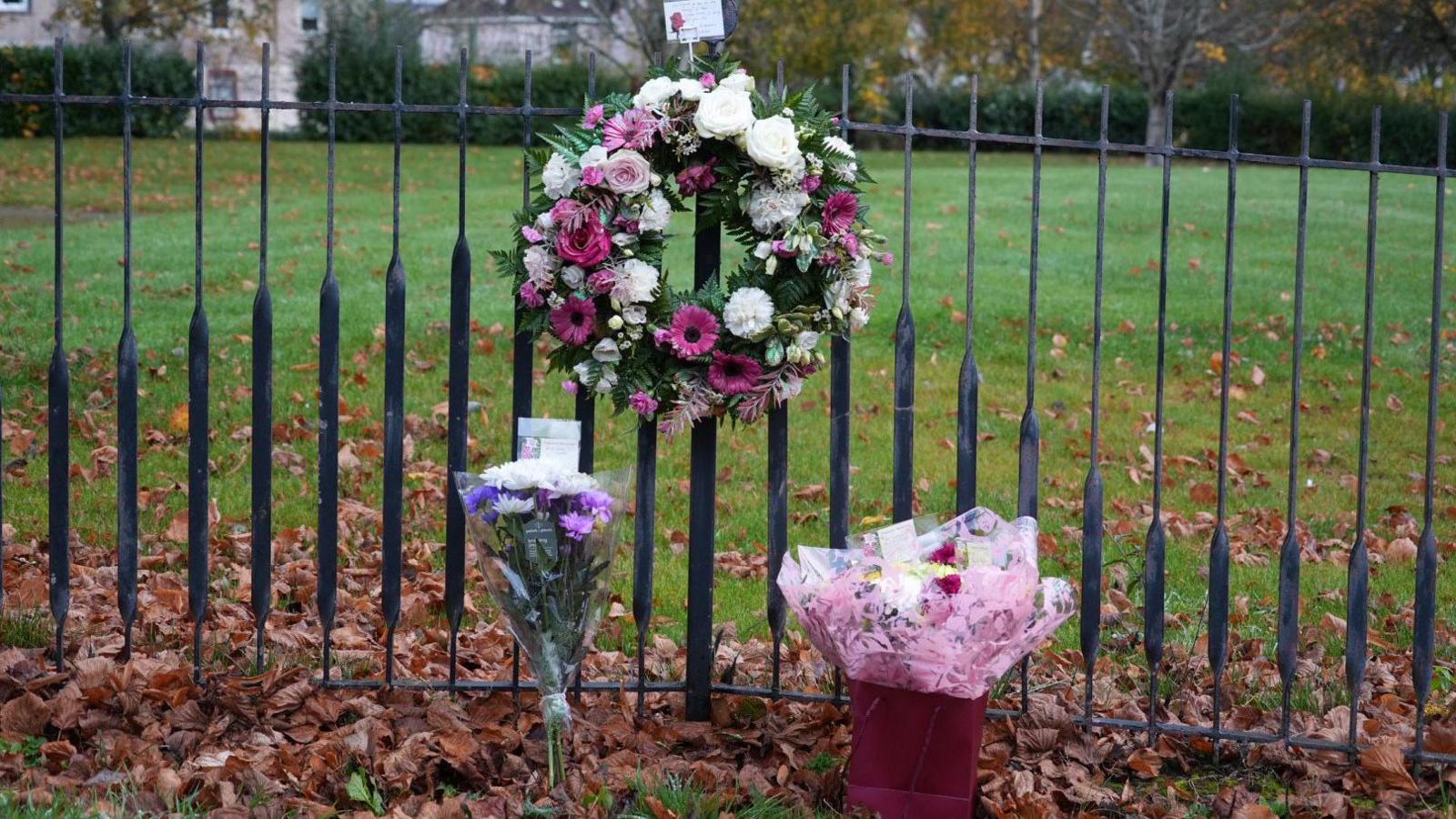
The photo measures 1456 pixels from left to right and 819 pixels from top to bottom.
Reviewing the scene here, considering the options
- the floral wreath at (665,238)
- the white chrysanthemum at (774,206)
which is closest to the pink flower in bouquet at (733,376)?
the floral wreath at (665,238)

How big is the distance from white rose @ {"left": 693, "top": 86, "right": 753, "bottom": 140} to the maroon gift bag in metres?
1.48

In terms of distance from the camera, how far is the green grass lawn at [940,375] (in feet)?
21.3

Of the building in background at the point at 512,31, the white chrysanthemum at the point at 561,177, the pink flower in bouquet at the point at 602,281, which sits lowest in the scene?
the pink flower in bouquet at the point at 602,281

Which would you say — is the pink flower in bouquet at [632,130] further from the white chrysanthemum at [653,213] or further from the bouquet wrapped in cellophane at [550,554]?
the bouquet wrapped in cellophane at [550,554]

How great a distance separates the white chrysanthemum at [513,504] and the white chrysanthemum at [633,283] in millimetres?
589

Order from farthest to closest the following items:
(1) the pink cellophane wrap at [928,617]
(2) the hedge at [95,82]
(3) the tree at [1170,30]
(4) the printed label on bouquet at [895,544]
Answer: (3) the tree at [1170,30] < (2) the hedge at [95,82] < (4) the printed label on bouquet at [895,544] < (1) the pink cellophane wrap at [928,617]

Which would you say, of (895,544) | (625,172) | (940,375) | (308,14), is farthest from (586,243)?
(308,14)

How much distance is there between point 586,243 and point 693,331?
1.23ft

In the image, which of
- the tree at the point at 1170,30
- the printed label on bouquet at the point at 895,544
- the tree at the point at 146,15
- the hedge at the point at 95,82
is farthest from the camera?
the tree at the point at 1170,30

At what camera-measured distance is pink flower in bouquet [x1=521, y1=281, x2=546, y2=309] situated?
4047 millimetres

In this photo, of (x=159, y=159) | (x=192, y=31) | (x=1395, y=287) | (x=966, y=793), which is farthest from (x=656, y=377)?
(x=192, y=31)

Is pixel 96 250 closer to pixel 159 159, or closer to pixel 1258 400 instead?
pixel 1258 400

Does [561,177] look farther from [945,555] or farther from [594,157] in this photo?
[945,555]

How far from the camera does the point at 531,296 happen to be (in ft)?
13.3
